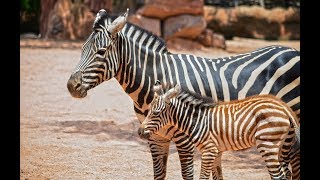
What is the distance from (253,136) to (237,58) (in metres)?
1.16

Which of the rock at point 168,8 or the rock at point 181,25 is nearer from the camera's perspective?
the rock at point 168,8

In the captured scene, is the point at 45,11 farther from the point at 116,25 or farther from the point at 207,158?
the point at 207,158

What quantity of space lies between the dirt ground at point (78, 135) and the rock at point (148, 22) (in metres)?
1.27

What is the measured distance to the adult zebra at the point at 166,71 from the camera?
519 cm

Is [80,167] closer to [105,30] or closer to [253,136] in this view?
[105,30]

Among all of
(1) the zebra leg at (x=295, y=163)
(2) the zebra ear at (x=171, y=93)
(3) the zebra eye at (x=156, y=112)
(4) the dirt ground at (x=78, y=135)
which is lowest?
(4) the dirt ground at (x=78, y=135)

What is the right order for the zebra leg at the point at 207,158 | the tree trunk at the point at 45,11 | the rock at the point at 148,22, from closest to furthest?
the zebra leg at the point at 207,158 → the rock at the point at 148,22 → the tree trunk at the point at 45,11

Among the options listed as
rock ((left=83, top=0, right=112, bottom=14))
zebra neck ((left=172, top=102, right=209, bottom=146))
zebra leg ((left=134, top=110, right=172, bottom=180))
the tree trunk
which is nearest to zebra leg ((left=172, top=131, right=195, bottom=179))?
zebra leg ((left=134, top=110, right=172, bottom=180))

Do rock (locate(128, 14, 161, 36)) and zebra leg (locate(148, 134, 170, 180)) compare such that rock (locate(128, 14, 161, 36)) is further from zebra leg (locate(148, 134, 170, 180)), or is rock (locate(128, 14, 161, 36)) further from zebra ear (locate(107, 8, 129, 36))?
zebra ear (locate(107, 8, 129, 36))

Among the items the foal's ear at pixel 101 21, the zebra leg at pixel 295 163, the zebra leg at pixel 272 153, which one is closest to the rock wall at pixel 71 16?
the foal's ear at pixel 101 21

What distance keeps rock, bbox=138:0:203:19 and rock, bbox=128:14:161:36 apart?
0.35 ft

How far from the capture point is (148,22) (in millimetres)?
15586

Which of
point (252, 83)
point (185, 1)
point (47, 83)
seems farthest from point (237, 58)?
point (185, 1)

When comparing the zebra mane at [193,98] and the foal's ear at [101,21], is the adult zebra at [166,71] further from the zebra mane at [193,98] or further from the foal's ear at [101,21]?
the zebra mane at [193,98]
